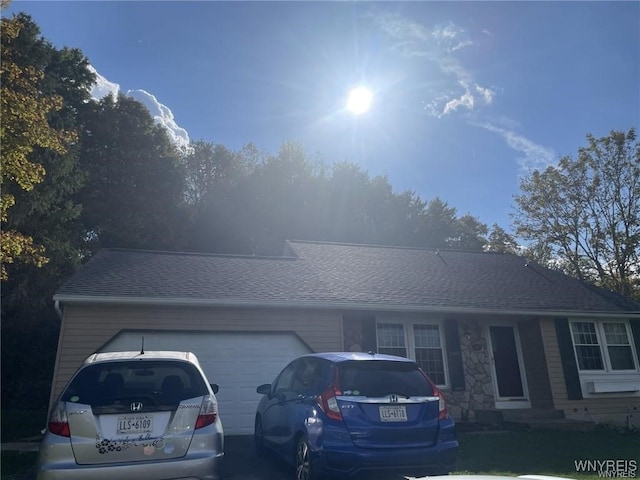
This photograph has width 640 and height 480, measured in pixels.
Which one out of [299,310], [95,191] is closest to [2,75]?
[299,310]

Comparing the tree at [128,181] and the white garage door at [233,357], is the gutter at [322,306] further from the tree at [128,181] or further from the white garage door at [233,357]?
the tree at [128,181]

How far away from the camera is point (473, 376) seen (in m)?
12.8

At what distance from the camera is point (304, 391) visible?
5.87 meters

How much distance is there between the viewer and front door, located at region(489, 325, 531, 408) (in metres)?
13.2

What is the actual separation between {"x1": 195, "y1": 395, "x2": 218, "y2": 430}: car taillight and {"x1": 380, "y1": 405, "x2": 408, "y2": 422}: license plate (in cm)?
180

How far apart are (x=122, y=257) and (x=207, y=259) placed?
7.66 ft

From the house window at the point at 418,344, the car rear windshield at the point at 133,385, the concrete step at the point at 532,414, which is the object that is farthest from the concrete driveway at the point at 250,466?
the concrete step at the point at 532,414

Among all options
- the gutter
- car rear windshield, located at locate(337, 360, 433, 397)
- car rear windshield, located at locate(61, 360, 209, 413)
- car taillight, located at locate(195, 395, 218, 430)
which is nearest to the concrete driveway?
car rear windshield, located at locate(337, 360, 433, 397)

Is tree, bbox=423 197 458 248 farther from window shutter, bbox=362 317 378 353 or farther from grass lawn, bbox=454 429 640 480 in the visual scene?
grass lawn, bbox=454 429 640 480

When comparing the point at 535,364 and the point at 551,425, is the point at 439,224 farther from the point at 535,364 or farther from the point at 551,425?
the point at 551,425

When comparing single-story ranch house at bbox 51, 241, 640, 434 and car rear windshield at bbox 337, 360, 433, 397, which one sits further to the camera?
single-story ranch house at bbox 51, 241, 640, 434

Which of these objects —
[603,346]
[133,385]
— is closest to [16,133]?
[133,385]

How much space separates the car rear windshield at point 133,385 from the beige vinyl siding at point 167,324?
551 centimetres

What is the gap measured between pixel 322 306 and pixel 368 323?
1.53 m
